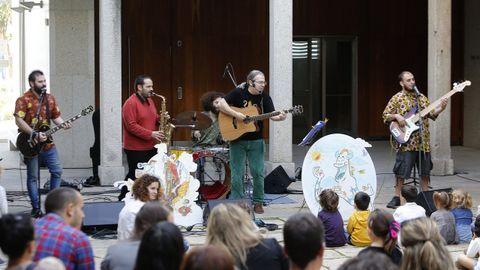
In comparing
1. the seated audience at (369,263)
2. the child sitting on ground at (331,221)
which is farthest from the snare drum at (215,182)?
the seated audience at (369,263)

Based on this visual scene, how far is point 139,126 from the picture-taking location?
1112 cm

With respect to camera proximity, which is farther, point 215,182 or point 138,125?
point 215,182

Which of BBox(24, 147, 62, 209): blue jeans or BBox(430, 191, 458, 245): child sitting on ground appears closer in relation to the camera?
BBox(430, 191, 458, 245): child sitting on ground

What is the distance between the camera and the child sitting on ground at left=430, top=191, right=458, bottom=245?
360 inches

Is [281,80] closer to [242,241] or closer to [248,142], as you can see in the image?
[248,142]

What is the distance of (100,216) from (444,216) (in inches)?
150

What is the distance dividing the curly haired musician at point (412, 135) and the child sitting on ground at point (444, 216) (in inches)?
95.3

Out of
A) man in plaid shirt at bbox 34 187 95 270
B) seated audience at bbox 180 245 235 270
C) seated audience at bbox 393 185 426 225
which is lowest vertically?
seated audience at bbox 393 185 426 225

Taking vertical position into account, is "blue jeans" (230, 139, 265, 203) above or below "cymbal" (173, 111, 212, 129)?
below

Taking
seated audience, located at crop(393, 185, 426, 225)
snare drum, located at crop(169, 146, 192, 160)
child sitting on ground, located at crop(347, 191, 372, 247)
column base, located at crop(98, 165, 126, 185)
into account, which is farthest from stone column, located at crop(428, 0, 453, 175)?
child sitting on ground, located at crop(347, 191, 372, 247)

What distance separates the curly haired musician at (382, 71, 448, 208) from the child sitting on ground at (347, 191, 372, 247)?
98.8 inches

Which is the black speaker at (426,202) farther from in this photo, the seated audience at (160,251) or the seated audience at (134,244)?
the seated audience at (160,251)

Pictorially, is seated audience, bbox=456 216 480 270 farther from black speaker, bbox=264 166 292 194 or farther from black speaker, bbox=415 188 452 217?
black speaker, bbox=264 166 292 194

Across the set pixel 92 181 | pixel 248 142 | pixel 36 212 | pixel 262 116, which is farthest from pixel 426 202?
pixel 92 181
